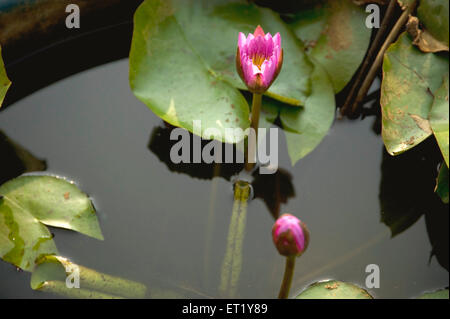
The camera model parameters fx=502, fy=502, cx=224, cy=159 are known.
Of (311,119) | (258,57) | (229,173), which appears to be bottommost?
(229,173)

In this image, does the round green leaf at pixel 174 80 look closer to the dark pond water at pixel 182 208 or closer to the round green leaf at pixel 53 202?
the dark pond water at pixel 182 208

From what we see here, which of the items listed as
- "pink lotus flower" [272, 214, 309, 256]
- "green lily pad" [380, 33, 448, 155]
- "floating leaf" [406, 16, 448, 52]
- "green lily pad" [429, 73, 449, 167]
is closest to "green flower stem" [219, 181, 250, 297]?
"pink lotus flower" [272, 214, 309, 256]

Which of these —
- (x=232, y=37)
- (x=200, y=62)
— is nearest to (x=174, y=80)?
(x=200, y=62)

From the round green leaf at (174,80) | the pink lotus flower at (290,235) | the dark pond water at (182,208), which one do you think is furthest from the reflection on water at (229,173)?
the pink lotus flower at (290,235)

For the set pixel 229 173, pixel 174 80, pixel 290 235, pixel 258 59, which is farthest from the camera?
pixel 229 173

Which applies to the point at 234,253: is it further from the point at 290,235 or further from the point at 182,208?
the point at 290,235

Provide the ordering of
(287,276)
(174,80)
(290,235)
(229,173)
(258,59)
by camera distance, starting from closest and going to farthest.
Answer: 1. (290,235)
2. (287,276)
3. (258,59)
4. (174,80)
5. (229,173)

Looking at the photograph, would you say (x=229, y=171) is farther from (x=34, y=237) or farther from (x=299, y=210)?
(x=34, y=237)
